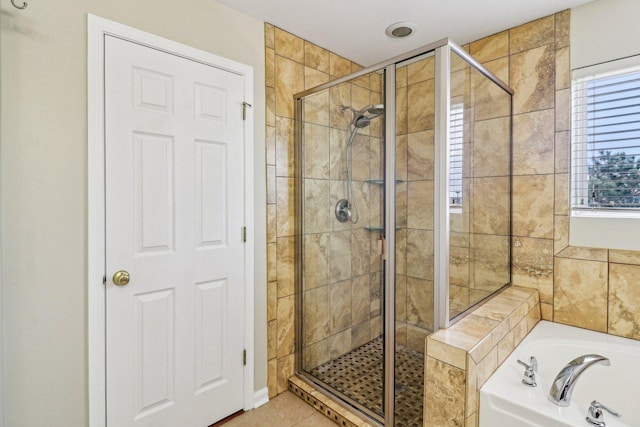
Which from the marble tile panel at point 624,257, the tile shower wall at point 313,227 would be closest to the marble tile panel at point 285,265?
the tile shower wall at point 313,227

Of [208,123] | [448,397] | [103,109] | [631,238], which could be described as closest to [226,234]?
[208,123]

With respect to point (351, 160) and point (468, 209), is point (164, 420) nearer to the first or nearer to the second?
point (351, 160)

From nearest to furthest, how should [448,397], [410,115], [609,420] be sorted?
1. [609,420]
2. [448,397]
3. [410,115]

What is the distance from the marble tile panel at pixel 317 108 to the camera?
201 cm

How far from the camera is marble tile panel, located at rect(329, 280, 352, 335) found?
1.97 m

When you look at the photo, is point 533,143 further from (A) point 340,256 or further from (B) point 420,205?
(A) point 340,256

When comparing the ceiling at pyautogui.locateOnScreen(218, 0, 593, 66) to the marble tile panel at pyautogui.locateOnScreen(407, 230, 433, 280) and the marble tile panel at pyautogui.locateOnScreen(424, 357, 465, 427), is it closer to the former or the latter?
the marble tile panel at pyautogui.locateOnScreen(407, 230, 433, 280)

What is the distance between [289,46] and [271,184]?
0.97m

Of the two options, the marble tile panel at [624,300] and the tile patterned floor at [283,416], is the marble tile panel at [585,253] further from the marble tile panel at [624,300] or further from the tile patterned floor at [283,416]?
the tile patterned floor at [283,416]

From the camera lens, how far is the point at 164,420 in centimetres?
160

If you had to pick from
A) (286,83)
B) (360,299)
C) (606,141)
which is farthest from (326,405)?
(606,141)

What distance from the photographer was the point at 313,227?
82.8 inches

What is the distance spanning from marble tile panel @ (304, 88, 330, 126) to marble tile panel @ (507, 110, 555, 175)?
1.26 m

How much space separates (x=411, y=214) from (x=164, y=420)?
1.66m
